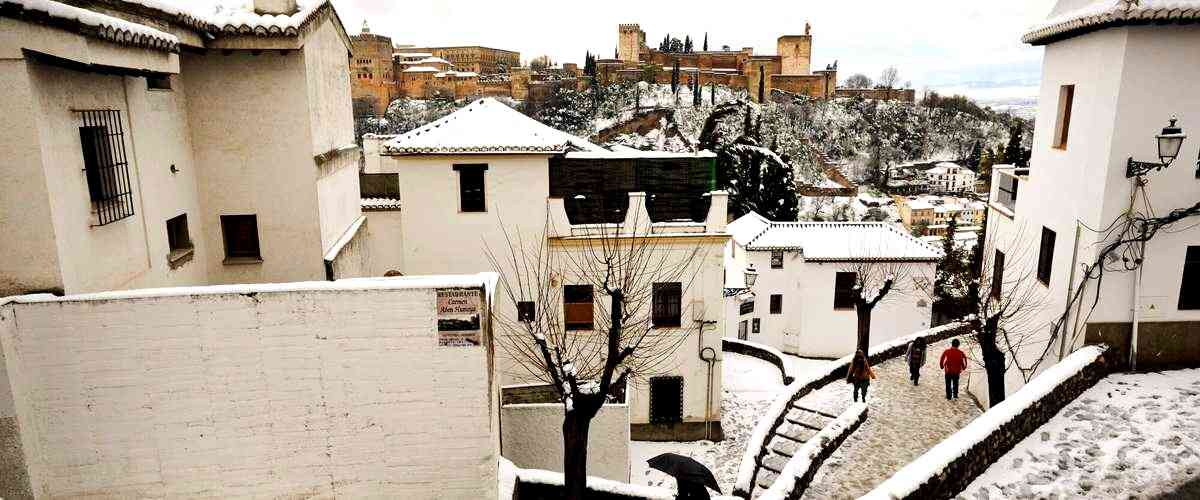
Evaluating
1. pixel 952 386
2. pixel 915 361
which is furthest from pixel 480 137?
pixel 952 386

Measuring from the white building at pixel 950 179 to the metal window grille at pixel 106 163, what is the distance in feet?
291

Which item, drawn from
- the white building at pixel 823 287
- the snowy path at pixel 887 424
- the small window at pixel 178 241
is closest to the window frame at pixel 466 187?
the small window at pixel 178 241

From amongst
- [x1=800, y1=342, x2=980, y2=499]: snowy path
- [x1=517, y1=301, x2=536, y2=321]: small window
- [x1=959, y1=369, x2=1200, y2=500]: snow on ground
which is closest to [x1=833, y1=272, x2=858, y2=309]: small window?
[x1=800, y1=342, x2=980, y2=499]: snowy path

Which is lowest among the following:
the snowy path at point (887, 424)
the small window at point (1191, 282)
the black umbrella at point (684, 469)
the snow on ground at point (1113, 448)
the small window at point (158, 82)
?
the snowy path at point (887, 424)

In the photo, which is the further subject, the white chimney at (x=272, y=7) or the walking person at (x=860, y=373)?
the walking person at (x=860, y=373)

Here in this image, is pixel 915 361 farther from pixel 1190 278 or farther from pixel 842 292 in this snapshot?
pixel 842 292

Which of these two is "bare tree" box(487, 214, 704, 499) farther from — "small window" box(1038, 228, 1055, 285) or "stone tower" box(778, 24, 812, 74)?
"stone tower" box(778, 24, 812, 74)

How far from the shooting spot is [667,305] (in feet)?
48.7

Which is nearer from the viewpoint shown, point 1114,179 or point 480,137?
point 1114,179

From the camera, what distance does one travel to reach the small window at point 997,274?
43.6 feet

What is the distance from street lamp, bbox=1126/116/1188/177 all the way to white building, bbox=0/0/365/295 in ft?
41.0

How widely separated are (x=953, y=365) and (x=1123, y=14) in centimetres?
696

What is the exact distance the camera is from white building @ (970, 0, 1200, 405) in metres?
9.07

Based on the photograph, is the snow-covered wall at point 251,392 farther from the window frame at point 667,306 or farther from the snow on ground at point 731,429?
the window frame at point 667,306
